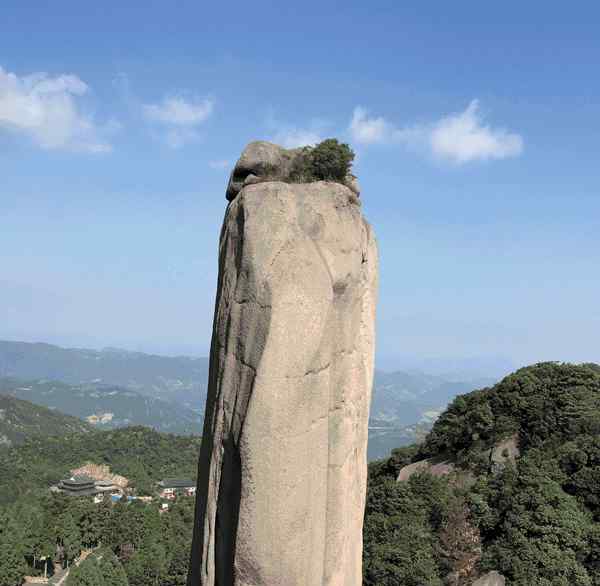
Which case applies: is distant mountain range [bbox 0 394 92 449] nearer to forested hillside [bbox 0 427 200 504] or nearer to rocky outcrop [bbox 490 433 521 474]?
forested hillside [bbox 0 427 200 504]

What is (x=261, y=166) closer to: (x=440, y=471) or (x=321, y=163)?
(x=321, y=163)

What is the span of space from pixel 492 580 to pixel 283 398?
24.7 m

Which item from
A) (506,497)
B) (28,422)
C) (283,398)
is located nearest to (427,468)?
(506,497)

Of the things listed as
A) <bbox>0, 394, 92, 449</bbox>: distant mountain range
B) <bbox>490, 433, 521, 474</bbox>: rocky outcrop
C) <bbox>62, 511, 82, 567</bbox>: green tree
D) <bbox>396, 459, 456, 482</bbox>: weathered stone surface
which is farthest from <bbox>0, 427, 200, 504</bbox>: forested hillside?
<bbox>490, 433, 521, 474</bbox>: rocky outcrop

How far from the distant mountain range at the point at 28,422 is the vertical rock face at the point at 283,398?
6373 inches

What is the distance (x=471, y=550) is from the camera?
29562 millimetres

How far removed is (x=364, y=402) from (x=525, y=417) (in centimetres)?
3547

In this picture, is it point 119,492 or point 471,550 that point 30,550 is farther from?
point 119,492

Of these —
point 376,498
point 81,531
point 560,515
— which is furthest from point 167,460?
point 560,515

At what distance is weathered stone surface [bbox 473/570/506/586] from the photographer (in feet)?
84.5

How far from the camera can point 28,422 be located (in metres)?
170

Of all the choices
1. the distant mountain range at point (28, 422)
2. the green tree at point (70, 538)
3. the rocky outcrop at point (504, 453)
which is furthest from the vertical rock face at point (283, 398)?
the distant mountain range at point (28, 422)

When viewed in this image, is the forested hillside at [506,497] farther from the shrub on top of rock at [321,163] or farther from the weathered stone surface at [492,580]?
the shrub on top of rock at [321,163]

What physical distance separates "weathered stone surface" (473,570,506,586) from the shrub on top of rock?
2420 centimetres
